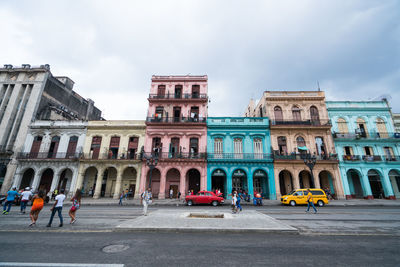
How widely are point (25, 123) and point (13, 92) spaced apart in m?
6.04

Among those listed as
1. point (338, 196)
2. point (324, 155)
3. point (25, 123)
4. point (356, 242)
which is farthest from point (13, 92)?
point (338, 196)

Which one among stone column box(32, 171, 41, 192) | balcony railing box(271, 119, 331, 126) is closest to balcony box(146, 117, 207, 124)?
balcony railing box(271, 119, 331, 126)

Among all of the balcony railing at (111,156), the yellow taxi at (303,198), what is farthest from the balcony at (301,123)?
the balcony railing at (111,156)

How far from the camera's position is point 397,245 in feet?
17.4

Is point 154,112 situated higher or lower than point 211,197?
higher

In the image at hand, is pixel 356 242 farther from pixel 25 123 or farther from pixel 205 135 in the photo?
pixel 25 123

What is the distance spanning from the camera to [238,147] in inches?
925

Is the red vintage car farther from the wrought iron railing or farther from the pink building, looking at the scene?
the wrought iron railing

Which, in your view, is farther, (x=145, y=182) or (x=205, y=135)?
(x=205, y=135)

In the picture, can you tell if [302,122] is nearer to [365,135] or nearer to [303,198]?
[365,135]

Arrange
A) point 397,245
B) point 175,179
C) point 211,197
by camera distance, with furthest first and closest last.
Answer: point 175,179, point 211,197, point 397,245

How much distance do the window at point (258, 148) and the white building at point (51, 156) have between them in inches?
968

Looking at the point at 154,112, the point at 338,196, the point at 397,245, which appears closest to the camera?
the point at 397,245

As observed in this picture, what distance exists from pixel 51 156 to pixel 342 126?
139ft
